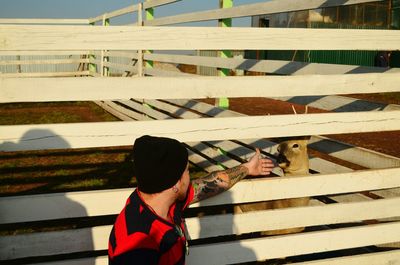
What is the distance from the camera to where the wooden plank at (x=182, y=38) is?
7.41 ft

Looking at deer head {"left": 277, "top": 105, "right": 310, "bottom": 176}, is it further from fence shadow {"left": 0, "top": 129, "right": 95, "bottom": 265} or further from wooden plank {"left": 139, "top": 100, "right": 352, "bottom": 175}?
fence shadow {"left": 0, "top": 129, "right": 95, "bottom": 265}

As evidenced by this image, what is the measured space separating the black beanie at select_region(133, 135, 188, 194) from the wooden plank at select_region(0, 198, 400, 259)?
2.52ft

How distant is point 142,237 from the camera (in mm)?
1849

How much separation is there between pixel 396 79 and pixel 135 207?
2035mm

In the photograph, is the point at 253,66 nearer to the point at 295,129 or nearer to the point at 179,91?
the point at 295,129

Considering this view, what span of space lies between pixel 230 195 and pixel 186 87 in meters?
0.70

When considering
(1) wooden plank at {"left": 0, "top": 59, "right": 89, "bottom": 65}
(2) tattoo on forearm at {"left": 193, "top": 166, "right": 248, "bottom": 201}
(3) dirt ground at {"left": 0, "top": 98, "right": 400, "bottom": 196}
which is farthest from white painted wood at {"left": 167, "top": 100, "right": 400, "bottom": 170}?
(1) wooden plank at {"left": 0, "top": 59, "right": 89, "bottom": 65}

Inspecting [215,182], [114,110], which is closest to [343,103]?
[215,182]

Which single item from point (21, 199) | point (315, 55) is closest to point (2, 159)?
point (21, 199)

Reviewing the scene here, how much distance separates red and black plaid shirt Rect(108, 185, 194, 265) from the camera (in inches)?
71.4

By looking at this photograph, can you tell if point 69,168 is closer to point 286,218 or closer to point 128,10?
point 286,218

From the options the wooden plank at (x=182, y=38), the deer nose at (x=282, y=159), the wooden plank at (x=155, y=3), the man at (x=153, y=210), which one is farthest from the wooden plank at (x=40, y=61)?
the man at (x=153, y=210)

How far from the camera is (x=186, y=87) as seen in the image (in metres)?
2.62

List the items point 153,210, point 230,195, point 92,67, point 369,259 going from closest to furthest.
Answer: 1. point 153,210
2. point 230,195
3. point 369,259
4. point 92,67
